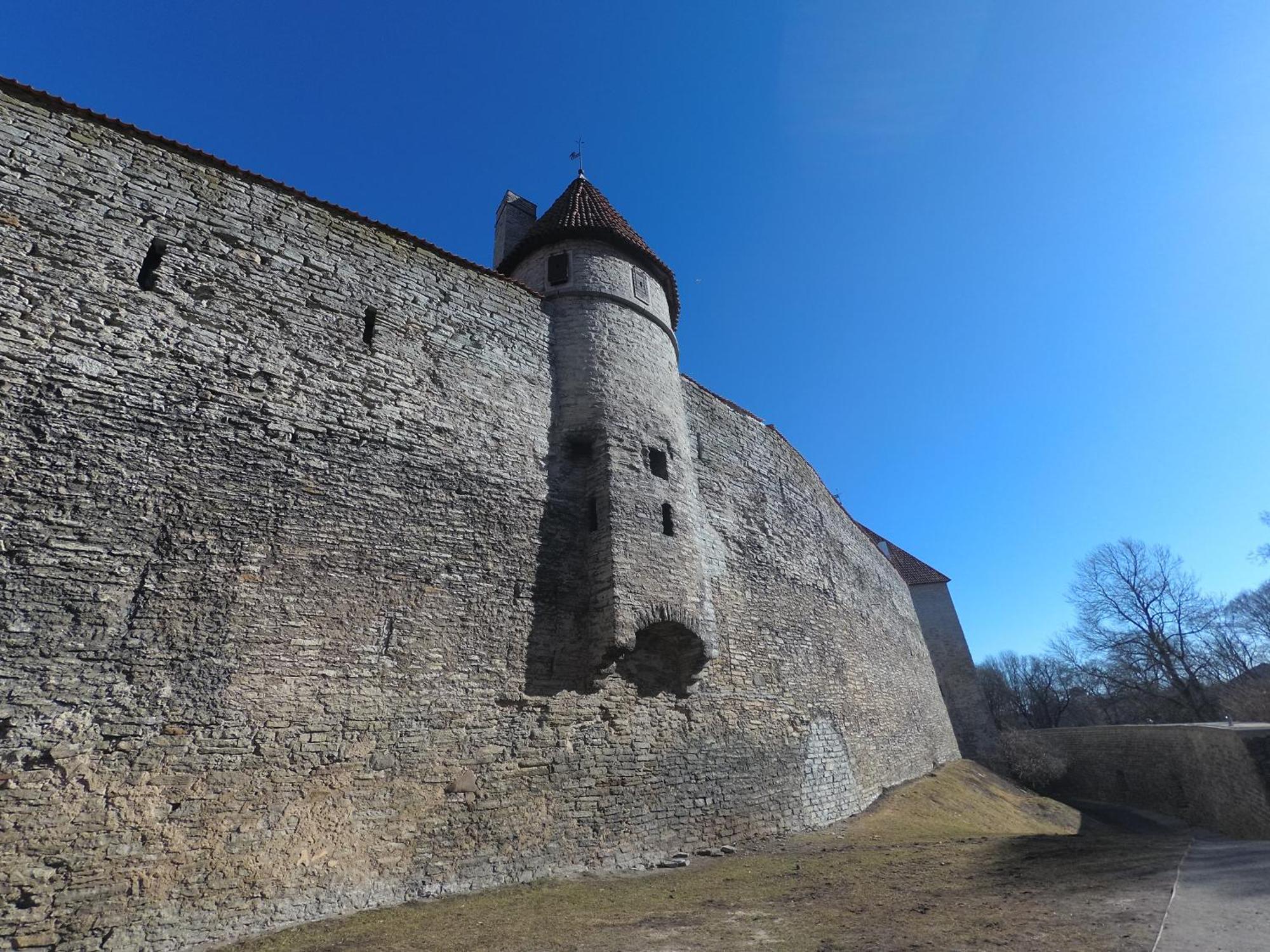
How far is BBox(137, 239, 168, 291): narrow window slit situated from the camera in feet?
23.1

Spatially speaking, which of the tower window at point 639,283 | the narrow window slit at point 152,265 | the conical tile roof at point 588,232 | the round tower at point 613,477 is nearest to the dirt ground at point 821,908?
the round tower at point 613,477

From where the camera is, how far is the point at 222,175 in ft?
26.9

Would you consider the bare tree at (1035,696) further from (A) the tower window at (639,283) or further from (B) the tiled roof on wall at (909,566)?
(A) the tower window at (639,283)

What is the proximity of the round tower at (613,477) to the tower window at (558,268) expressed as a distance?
3cm

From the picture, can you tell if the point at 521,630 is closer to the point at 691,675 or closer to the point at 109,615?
the point at 691,675

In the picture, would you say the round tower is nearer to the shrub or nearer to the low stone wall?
the low stone wall

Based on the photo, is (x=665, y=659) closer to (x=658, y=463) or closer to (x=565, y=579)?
(x=565, y=579)

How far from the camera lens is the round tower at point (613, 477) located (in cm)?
855

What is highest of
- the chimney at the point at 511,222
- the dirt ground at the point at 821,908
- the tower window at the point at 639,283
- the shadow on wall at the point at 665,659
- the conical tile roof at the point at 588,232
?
the chimney at the point at 511,222

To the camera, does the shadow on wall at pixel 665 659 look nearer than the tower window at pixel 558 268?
Yes

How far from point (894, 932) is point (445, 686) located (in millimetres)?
5218

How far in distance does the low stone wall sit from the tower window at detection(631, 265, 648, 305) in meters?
16.9

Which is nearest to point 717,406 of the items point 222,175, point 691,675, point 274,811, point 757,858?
point 691,675

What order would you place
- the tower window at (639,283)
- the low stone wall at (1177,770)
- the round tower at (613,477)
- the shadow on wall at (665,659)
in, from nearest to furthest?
the round tower at (613,477) < the shadow on wall at (665,659) < the tower window at (639,283) < the low stone wall at (1177,770)
